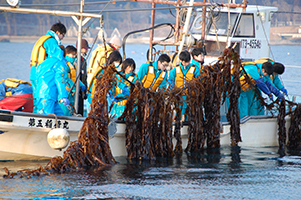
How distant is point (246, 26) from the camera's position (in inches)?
498

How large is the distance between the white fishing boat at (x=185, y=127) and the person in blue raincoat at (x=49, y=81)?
0.51 metres

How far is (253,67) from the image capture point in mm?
9070

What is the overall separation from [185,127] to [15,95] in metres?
3.17

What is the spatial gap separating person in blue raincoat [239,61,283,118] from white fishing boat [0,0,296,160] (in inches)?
21.0

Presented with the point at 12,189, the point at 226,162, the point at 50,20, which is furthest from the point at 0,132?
the point at 50,20

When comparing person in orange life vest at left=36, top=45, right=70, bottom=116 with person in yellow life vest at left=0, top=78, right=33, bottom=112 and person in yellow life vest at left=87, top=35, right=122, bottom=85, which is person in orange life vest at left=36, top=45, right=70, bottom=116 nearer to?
person in yellow life vest at left=0, top=78, right=33, bottom=112

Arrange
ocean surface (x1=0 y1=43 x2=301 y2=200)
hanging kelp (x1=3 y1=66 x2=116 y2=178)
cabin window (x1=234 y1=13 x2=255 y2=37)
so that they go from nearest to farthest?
ocean surface (x1=0 y1=43 x2=301 y2=200), hanging kelp (x1=3 y1=66 x2=116 y2=178), cabin window (x1=234 y1=13 x2=255 y2=37)

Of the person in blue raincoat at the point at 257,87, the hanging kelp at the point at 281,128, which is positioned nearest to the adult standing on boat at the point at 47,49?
the person in blue raincoat at the point at 257,87

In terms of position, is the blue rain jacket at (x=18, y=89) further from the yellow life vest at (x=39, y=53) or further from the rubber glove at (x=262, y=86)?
the rubber glove at (x=262, y=86)

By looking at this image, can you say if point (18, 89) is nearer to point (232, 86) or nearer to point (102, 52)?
point (102, 52)

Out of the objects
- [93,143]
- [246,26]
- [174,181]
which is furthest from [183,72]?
[246,26]

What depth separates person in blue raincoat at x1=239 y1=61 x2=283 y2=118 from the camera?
8.94 m

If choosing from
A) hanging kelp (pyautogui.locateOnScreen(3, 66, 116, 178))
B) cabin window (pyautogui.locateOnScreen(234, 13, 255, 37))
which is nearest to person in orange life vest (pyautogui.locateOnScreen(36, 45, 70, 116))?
hanging kelp (pyautogui.locateOnScreen(3, 66, 116, 178))

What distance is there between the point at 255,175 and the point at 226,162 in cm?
94
